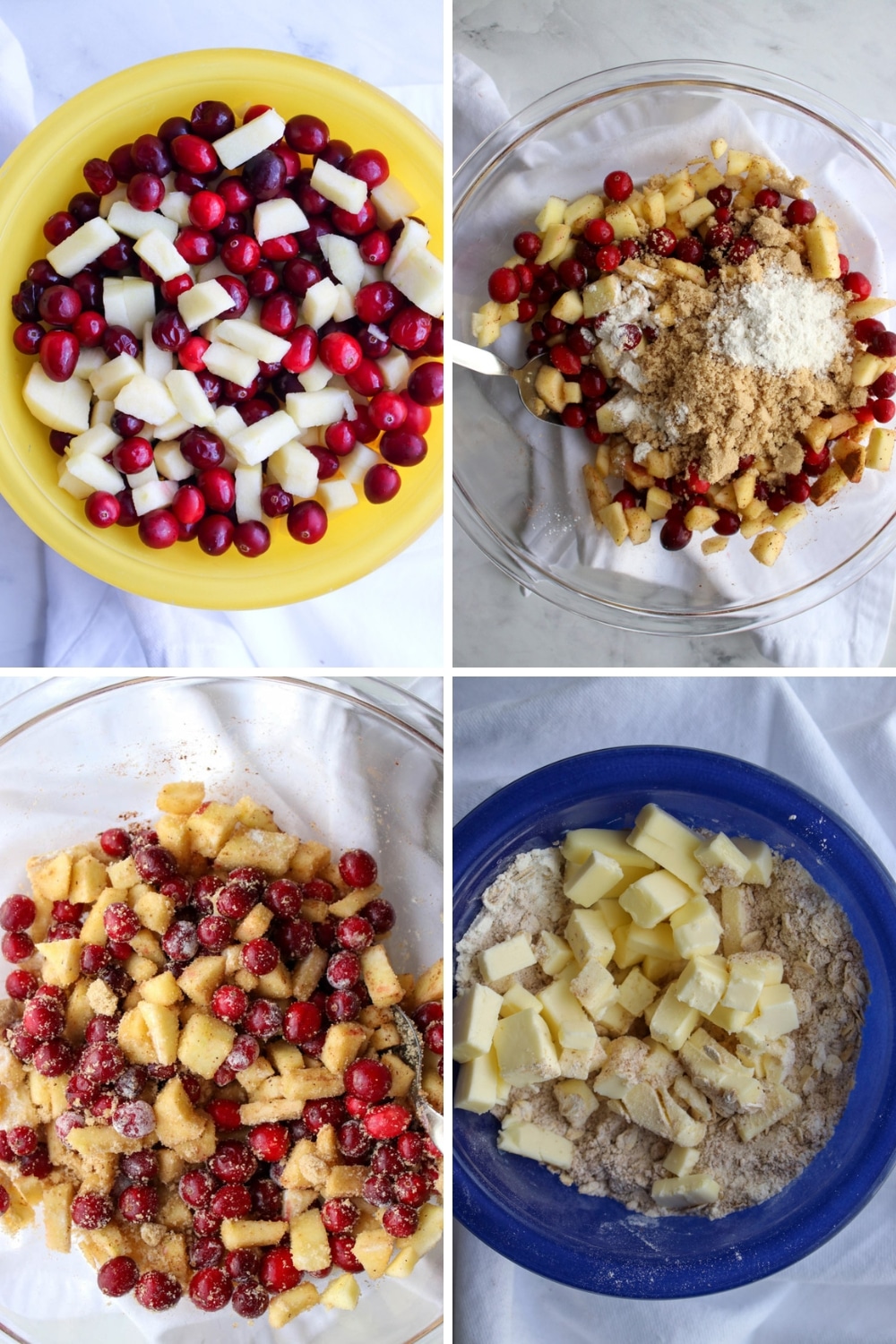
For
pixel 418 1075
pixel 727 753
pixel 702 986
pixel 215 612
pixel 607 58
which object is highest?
pixel 607 58

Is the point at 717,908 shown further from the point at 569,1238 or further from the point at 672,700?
the point at 569,1238

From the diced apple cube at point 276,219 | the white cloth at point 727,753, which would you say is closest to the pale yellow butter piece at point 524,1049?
the white cloth at point 727,753

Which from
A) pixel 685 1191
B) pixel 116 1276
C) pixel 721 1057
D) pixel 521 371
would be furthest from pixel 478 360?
pixel 116 1276

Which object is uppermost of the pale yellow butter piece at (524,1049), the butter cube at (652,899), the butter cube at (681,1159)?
the butter cube at (652,899)

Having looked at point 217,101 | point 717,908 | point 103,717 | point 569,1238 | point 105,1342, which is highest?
point 217,101

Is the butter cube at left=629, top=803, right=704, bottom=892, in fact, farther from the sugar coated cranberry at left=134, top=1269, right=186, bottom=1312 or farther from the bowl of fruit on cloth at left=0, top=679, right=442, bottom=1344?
the sugar coated cranberry at left=134, top=1269, right=186, bottom=1312

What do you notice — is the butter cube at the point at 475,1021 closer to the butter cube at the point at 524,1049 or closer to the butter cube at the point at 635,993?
the butter cube at the point at 524,1049

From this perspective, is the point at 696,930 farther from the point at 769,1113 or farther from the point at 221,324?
the point at 221,324

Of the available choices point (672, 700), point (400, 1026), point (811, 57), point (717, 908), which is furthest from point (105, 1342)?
point (811, 57)
